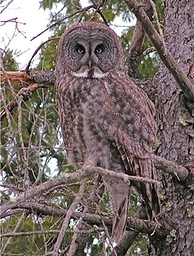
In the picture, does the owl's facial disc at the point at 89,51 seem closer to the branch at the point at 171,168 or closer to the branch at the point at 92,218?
the branch at the point at 171,168

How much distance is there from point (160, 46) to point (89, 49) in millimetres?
745

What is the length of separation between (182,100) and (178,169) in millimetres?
403

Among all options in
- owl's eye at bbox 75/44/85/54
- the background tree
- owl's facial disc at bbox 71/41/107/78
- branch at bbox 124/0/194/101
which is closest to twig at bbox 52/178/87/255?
the background tree

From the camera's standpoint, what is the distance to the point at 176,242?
10.7ft

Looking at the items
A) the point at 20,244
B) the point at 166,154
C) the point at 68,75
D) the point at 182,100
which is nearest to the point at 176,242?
the point at 166,154

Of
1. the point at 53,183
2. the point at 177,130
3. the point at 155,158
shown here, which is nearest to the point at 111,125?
the point at 155,158

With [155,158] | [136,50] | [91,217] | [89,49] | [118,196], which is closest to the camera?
[91,217]

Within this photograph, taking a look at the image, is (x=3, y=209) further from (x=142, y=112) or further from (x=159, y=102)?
(x=159, y=102)

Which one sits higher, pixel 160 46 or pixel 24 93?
pixel 160 46

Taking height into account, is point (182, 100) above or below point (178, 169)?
above

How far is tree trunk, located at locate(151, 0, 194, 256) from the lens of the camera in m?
3.29

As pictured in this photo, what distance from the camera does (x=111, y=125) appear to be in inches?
129

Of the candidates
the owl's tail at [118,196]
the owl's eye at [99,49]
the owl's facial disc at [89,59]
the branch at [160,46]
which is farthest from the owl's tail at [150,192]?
the owl's eye at [99,49]

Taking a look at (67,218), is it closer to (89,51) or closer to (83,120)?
(83,120)
